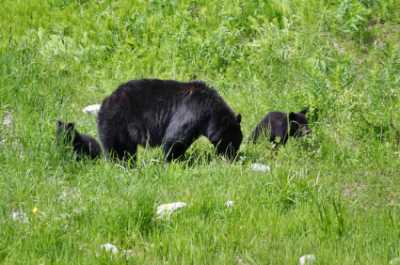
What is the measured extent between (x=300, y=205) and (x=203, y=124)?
239 centimetres

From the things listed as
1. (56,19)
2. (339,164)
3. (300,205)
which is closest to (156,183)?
(300,205)

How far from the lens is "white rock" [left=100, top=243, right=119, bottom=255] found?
21.2 feet

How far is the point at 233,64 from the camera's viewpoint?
12.2 m

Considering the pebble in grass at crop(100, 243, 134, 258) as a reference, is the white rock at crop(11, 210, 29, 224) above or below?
above

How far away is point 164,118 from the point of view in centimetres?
947

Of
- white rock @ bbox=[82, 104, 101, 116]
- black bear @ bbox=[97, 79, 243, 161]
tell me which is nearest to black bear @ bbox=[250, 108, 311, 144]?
black bear @ bbox=[97, 79, 243, 161]

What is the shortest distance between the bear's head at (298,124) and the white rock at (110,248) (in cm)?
387

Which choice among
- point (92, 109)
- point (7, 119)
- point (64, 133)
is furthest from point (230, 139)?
point (7, 119)

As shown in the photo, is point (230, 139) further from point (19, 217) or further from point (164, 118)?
point (19, 217)

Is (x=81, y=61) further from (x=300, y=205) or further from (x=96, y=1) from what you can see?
(x=300, y=205)

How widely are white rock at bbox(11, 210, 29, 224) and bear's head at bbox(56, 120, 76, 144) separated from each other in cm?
134

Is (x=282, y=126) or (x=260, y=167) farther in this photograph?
(x=282, y=126)

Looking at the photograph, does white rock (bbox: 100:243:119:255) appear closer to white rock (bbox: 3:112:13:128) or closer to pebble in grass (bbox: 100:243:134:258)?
pebble in grass (bbox: 100:243:134:258)

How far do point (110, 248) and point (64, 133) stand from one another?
7.53 ft
